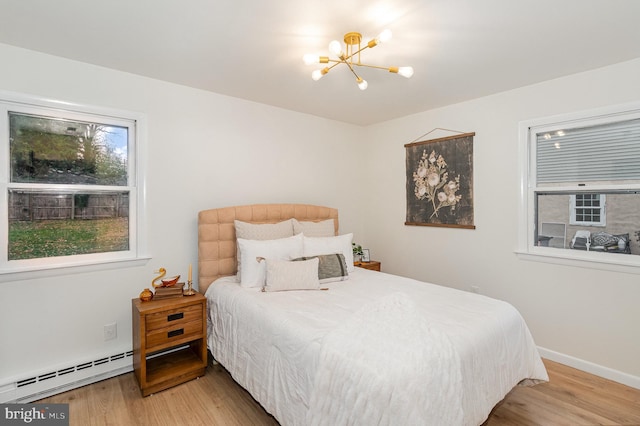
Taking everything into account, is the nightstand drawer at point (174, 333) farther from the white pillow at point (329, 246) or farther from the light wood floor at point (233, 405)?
the white pillow at point (329, 246)

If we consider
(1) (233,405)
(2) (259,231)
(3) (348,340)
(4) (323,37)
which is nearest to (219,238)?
(2) (259,231)

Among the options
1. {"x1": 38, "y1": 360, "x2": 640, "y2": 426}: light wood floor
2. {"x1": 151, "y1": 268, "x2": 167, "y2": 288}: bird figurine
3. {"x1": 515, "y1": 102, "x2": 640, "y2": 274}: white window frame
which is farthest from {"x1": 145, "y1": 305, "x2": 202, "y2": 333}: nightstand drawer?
{"x1": 515, "y1": 102, "x2": 640, "y2": 274}: white window frame

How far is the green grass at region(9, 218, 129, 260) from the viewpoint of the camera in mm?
2279

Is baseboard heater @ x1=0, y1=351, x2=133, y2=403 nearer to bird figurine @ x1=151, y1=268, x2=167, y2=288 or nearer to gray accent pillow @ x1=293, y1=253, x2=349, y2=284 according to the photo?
bird figurine @ x1=151, y1=268, x2=167, y2=288

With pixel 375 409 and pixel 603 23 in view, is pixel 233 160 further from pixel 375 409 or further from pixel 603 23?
pixel 603 23

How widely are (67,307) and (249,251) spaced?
1.39m

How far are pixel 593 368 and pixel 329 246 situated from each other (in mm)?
2395

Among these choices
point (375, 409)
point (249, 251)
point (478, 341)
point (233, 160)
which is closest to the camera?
point (375, 409)

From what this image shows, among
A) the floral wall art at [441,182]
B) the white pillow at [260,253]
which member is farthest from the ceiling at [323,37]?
the white pillow at [260,253]

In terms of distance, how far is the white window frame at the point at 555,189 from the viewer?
97.7 inches

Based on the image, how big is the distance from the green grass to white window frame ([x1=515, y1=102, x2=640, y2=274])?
3576 millimetres

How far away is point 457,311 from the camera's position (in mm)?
1999

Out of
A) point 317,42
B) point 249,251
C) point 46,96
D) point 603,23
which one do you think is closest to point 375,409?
point 249,251

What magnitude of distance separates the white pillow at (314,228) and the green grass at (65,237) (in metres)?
1.51
